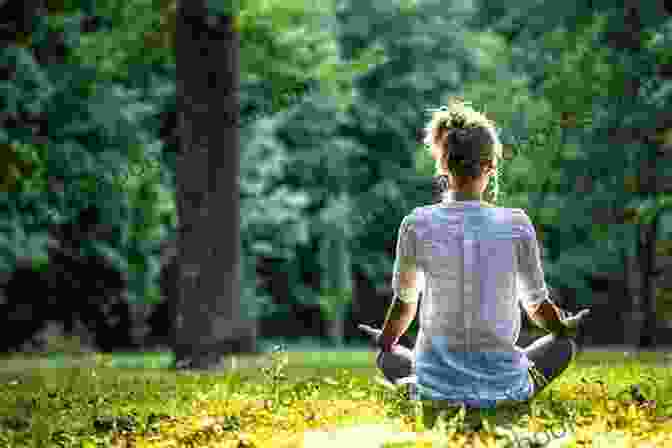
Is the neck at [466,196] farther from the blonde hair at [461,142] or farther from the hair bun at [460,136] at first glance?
the hair bun at [460,136]

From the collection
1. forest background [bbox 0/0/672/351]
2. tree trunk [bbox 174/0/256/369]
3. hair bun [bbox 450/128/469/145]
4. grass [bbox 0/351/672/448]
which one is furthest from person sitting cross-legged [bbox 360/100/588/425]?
tree trunk [bbox 174/0/256/369]

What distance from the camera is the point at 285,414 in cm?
556

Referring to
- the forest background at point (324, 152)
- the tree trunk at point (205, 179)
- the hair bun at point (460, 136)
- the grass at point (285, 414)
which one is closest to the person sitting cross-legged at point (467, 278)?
the hair bun at point (460, 136)

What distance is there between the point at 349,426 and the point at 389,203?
3009cm

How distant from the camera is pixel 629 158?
1983 centimetres

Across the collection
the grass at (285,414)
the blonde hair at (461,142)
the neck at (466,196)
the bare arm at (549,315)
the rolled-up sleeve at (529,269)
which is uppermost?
the blonde hair at (461,142)

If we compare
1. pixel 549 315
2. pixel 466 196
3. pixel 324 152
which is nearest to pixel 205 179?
pixel 466 196

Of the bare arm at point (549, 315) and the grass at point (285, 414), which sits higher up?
the bare arm at point (549, 315)

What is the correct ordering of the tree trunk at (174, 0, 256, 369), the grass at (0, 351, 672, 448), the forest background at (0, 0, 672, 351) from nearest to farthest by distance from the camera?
the grass at (0, 351, 672, 448), the tree trunk at (174, 0, 256, 369), the forest background at (0, 0, 672, 351)

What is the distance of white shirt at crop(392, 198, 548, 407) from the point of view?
532 cm

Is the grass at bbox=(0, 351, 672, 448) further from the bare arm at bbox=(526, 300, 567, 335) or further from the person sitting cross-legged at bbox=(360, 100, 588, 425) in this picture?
the bare arm at bbox=(526, 300, 567, 335)

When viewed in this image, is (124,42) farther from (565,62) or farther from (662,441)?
(662,441)

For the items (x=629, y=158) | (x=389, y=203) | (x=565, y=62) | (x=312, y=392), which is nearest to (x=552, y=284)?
(x=389, y=203)

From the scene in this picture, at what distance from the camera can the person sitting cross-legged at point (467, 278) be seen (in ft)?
17.5
